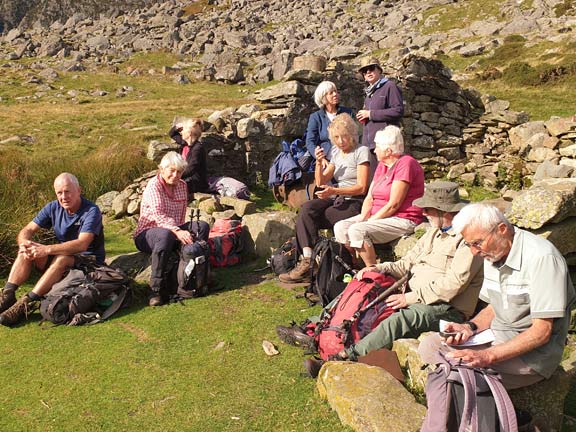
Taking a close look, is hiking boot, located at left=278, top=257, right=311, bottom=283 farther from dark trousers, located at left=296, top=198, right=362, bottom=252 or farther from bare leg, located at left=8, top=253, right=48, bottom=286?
bare leg, located at left=8, top=253, right=48, bottom=286

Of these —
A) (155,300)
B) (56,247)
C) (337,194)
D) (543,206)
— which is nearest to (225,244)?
(155,300)

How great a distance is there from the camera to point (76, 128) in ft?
73.8

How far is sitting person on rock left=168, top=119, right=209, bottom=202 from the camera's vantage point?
Result: 9727 mm

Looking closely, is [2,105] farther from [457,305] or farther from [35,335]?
[457,305]

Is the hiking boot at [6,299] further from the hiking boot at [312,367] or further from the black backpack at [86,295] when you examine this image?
the hiking boot at [312,367]

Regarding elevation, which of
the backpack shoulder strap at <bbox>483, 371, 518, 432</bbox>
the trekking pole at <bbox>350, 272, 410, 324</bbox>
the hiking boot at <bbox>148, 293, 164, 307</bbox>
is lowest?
the hiking boot at <bbox>148, 293, 164, 307</bbox>

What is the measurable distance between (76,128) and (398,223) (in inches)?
774

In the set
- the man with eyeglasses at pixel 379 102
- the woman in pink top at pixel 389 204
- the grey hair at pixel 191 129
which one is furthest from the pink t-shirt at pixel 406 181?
the grey hair at pixel 191 129

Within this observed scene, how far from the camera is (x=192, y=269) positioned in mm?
6773

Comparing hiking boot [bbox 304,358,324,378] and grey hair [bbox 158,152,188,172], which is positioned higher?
grey hair [bbox 158,152,188,172]

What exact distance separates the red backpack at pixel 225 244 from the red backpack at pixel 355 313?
3.16m

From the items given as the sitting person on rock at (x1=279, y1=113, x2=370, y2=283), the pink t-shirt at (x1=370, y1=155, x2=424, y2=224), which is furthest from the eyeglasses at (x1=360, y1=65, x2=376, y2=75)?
the pink t-shirt at (x1=370, y1=155, x2=424, y2=224)

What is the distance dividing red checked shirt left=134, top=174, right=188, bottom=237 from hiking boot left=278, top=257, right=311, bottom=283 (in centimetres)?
168

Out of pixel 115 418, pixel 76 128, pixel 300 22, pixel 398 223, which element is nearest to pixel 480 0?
pixel 300 22
